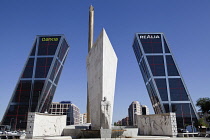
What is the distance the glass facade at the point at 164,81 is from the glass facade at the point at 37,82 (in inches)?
1250

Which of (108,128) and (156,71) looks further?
(156,71)

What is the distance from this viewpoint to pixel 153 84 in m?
60.7

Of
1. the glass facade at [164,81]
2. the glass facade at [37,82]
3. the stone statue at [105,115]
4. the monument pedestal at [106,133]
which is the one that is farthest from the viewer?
the glass facade at [164,81]

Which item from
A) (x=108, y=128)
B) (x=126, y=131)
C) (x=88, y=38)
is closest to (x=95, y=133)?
(x=108, y=128)

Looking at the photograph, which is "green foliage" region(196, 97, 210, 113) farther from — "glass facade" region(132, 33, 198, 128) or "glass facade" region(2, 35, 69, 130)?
"glass facade" region(2, 35, 69, 130)

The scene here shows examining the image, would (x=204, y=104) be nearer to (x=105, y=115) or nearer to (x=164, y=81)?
(x=164, y=81)

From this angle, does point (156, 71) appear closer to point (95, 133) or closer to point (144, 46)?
point (144, 46)

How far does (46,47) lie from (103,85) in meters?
55.7

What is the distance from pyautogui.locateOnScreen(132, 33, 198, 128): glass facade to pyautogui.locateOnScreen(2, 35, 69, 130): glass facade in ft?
104

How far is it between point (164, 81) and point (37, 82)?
43.5 metres

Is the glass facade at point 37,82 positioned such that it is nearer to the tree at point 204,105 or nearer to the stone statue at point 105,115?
the tree at point 204,105

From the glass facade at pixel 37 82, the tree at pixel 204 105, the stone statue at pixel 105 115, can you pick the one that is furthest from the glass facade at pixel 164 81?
the stone statue at pixel 105 115

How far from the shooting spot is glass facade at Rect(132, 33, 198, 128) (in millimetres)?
59000

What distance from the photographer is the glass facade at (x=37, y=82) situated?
58.1 meters
